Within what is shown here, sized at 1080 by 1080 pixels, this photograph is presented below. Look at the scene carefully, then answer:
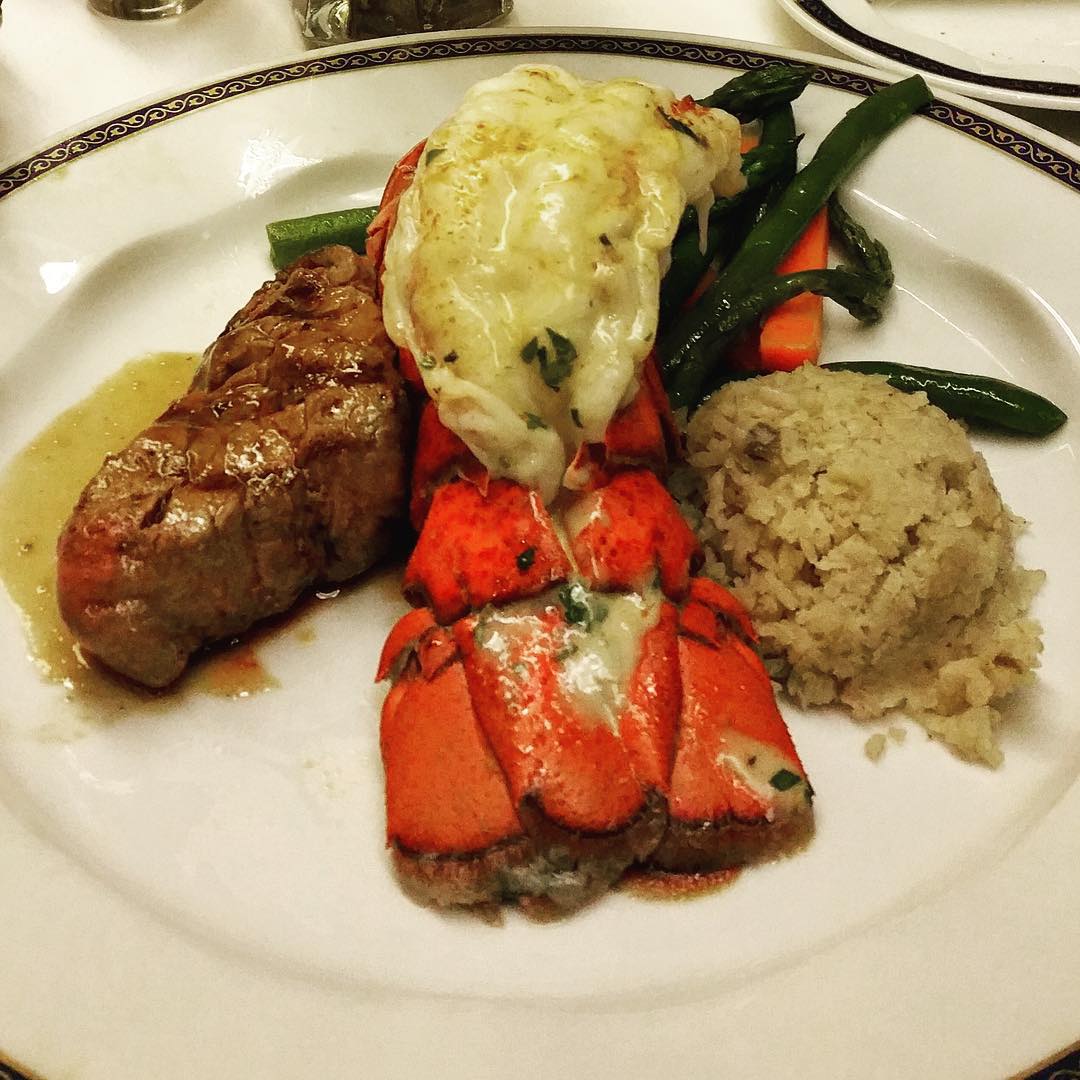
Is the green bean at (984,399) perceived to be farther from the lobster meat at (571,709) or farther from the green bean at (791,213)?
the lobster meat at (571,709)

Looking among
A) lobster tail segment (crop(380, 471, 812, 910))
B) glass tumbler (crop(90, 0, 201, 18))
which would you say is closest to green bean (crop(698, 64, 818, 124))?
lobster tail segment (crop(380, 471, 812, 910))

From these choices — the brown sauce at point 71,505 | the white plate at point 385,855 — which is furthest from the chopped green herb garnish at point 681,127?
the brown sauce at point 71,505

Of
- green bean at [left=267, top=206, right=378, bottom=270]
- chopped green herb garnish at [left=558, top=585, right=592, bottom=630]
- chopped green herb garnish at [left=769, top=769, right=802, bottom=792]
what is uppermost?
green bean at [left=267, top=206, right=378, bottom=270]

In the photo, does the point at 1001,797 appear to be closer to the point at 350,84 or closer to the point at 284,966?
the point at 284,966

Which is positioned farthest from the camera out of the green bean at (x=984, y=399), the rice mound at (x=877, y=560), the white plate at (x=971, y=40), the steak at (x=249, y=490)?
the white plate at (x=971, y=40)

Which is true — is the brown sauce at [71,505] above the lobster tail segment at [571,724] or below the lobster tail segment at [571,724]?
below

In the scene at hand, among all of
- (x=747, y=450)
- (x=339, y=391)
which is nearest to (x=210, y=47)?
(x=339, y=391)

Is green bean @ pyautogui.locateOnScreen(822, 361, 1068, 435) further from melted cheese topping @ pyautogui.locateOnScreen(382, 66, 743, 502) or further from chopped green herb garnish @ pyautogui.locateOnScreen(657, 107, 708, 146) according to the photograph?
melted cheese topping @ pyautogui.locateOnScreen(382, 66, 743, 502)

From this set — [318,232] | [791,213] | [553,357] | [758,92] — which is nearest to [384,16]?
[318,232]
